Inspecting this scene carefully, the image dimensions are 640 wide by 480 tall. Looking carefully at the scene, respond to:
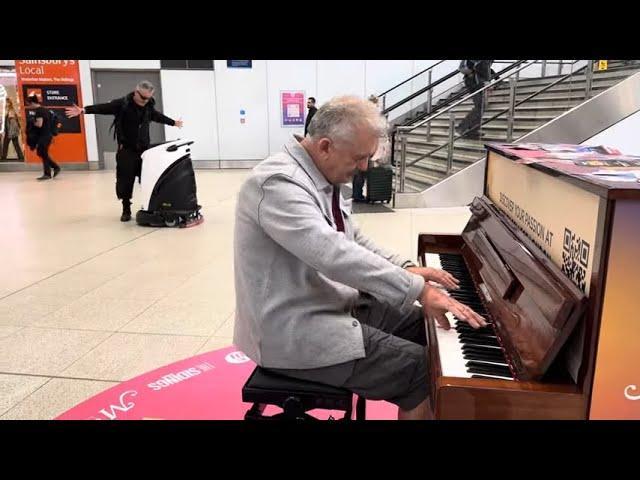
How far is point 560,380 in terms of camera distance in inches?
47.1

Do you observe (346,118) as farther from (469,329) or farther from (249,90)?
(249,90)

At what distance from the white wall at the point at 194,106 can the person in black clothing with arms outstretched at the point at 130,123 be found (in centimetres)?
577

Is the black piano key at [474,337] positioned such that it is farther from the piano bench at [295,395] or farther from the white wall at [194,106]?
the white wall at [194,106]

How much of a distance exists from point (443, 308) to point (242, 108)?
11.1 m

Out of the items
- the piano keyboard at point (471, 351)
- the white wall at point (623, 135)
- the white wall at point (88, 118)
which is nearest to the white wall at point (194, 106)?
the white wall at point (88, 118)

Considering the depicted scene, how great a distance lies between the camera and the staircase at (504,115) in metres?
7.60

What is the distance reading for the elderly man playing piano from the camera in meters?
1.44

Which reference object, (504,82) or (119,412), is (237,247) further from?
(504,82)

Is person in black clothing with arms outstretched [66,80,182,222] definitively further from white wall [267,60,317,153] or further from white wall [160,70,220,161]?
white wall [160,70,220,161]

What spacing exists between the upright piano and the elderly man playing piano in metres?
0.13

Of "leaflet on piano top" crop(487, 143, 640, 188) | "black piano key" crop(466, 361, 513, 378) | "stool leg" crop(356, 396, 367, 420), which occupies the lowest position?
"stool leg" crop(356, 396, 367, 420)

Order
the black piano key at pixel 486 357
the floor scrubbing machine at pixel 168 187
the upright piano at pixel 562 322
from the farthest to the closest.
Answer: the floor scrubbing machine at pixel 168 187 < the black piano key at pixel 486 357 < the upright piano at pixel 562 322

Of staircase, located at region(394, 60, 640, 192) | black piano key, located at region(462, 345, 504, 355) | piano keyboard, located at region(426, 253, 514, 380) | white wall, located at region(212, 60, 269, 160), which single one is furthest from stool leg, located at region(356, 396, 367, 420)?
white wall, located at region(212, 60, 269, 160)

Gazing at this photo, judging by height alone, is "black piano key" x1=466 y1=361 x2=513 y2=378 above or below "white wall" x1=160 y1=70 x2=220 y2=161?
below
